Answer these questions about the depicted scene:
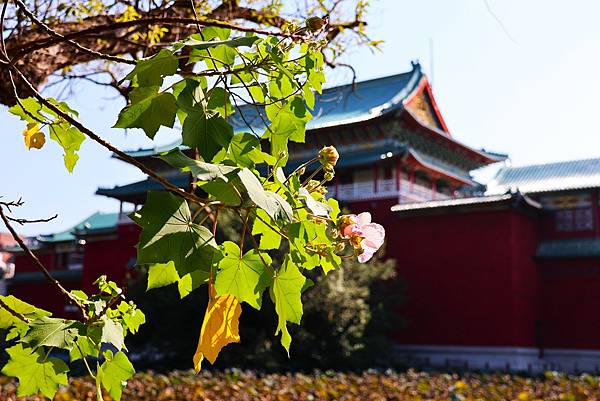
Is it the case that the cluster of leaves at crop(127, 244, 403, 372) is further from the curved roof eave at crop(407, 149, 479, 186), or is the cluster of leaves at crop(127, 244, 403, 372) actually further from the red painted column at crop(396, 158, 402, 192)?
the curved roof eave at crop(407, 149, 479, 186)

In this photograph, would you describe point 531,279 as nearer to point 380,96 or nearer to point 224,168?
point 380,96

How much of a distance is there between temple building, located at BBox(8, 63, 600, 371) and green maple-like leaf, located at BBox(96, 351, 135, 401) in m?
10.8

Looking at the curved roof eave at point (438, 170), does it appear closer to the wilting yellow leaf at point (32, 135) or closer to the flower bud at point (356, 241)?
the wilting yellow leaf at point (32, 135)

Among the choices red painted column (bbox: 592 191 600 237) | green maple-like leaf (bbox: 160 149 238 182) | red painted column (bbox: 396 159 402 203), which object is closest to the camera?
green maple-like leaf (bbox: 160 149 238 182)

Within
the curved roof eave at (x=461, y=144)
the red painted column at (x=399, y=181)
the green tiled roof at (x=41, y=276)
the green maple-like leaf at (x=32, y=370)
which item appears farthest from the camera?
the green tiled roof at (x=41, y=276)

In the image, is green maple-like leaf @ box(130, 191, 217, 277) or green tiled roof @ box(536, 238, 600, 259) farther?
green tiled roof @ box(536, 238, 600, 259)

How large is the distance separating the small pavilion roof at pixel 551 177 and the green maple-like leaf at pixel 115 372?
12.4m

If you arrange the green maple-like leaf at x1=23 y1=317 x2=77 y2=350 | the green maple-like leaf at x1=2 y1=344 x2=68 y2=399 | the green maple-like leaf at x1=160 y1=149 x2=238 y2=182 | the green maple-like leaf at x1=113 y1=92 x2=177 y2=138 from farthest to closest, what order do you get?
1. the green maple-like leaf at x1=2 y1=344 x2=68 y2=399
2. the green maple-like leaf at x1=23 y1=317 x2=77 y2=350
3. the green maple-like leaf at x1=113 y1=92 x2=177 y2=138
4. the green maple-like leaf at x1=160 y1=149 x2=238 y2=182

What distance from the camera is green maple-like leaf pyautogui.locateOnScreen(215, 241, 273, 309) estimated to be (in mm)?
838

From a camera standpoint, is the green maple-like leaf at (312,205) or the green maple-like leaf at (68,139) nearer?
the green maple-like leaf at (312,205)

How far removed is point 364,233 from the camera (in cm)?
90

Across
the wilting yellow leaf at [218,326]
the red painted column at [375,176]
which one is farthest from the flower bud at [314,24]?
the red painted column at [375,176]

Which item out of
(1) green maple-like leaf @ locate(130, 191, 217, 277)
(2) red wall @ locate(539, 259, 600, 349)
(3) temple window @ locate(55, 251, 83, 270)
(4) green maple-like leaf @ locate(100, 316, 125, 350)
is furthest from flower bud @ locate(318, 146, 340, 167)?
(3) temple window @ locate(55, 251, 83, 270)

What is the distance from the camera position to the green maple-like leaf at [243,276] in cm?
84
